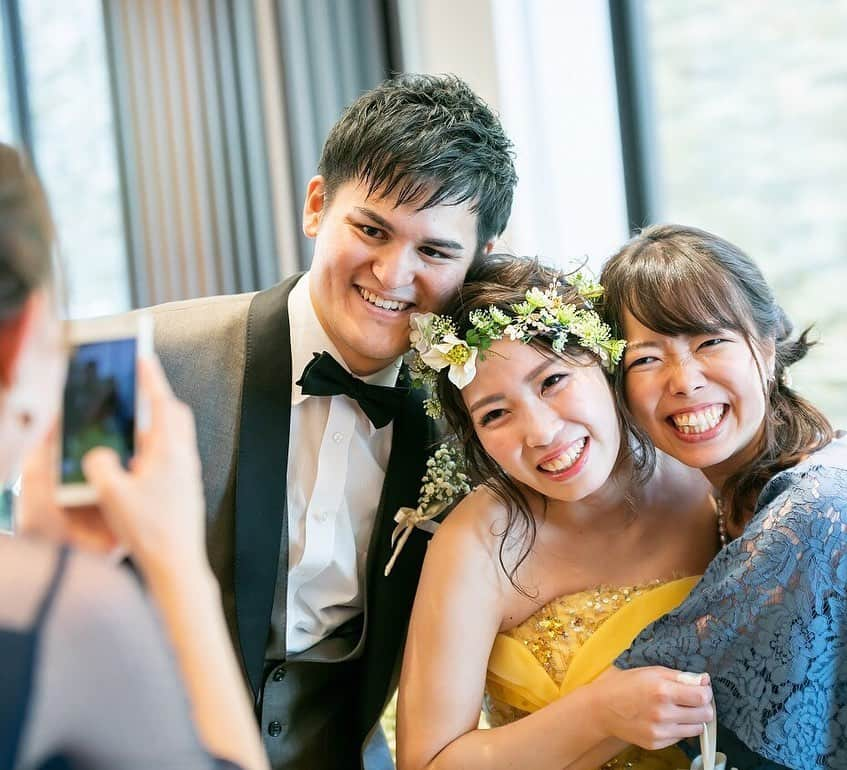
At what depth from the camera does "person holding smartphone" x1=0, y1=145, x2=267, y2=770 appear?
67cm

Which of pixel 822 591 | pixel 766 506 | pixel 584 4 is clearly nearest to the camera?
pixel 822 591

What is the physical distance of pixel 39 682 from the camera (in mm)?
668

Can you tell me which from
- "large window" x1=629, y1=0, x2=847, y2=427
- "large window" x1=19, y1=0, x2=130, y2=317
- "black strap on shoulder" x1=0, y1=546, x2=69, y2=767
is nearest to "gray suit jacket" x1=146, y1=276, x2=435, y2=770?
"black strap on shoulder" x1=0, y1=546, x2=69, y2=767

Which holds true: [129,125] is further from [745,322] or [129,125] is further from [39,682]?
[39,682]

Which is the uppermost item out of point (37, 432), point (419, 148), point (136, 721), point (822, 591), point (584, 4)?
point (584, 4)

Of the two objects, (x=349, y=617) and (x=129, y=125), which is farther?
(x=129, y=125)

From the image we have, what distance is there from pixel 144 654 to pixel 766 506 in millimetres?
1279

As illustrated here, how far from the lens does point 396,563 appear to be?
2.07 m

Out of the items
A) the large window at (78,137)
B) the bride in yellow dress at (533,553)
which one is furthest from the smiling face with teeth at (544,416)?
the large window at (78,137)

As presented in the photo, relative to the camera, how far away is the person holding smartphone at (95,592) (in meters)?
0.67

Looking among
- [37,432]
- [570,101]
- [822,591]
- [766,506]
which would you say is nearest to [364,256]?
[766,506]

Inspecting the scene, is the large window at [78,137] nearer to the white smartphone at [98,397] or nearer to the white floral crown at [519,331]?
the white floral crown at [519,331]

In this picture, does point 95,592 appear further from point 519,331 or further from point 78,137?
point 78,137

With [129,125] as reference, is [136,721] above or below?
below
